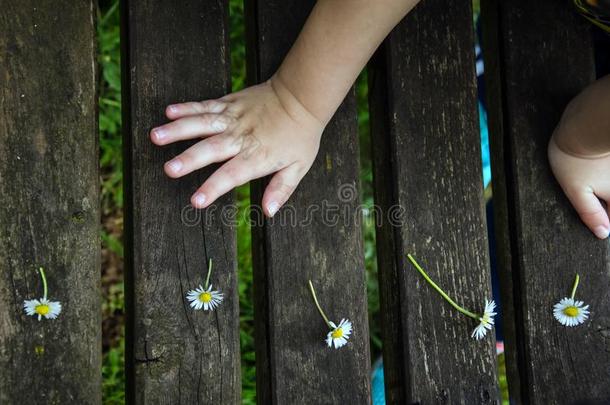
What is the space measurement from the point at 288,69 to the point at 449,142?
0.34 meters

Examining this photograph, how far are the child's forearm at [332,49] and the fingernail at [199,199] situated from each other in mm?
233

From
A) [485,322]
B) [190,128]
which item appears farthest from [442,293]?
[190,128]

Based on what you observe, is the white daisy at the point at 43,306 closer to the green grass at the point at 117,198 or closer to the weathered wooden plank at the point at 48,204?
the weathered wooden plank at the point at 48,204

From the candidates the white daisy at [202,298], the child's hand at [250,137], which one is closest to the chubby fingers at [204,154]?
the child's hand at [250,137]

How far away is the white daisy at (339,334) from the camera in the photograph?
1290 mm

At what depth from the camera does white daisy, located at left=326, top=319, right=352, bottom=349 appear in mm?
1290

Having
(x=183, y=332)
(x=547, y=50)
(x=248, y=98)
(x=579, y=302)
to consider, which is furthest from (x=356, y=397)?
(x=547, y=50)

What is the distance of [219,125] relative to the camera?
49.3 inches

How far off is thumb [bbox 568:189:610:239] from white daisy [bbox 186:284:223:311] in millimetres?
698

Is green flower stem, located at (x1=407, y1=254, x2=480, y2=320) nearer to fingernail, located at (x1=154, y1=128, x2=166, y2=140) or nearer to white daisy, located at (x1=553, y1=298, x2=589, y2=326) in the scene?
white daisy, located at (x1=553, y1=298, x2=589, y2=326)

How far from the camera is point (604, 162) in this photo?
1365 millimetres

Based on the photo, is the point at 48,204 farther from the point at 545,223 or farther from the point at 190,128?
the point at 545,223

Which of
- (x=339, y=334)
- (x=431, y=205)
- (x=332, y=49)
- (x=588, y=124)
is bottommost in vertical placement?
(x=339, y=334)

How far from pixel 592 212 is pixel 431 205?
306 millimetres
